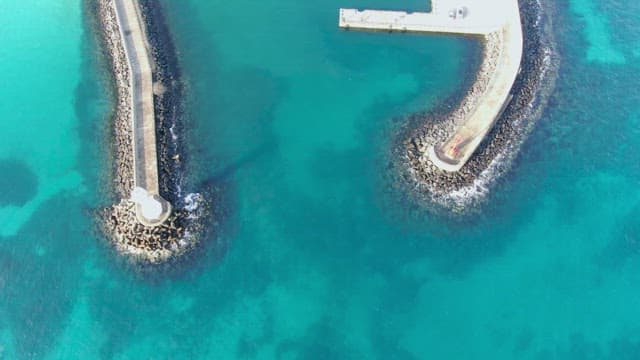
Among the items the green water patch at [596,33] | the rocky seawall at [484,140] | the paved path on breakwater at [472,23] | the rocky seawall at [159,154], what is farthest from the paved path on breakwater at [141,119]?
the green water patch at [596,33]

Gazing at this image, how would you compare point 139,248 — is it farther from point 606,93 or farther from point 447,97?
point 606,93

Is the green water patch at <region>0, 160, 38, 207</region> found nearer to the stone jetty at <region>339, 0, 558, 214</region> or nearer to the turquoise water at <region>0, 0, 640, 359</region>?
the turquoise water at <region>0, 0, 640, 359</region>

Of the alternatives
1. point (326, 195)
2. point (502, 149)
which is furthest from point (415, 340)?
point (502, 149)

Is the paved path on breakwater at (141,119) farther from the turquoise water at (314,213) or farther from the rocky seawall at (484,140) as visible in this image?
the rocky seawall at (484,140)

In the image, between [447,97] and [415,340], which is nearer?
[415,340]

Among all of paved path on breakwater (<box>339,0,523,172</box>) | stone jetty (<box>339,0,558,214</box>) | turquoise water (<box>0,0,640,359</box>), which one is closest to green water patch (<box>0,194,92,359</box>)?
turquoise water (<box>0,0,640,359</box>)

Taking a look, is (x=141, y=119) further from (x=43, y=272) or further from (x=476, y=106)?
(x=476, y=106)
